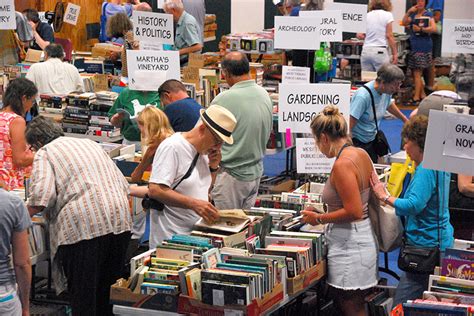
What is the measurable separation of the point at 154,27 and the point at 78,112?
1331 millimetres

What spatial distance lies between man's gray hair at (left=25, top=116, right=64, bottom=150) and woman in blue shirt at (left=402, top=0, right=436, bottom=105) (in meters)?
11.2

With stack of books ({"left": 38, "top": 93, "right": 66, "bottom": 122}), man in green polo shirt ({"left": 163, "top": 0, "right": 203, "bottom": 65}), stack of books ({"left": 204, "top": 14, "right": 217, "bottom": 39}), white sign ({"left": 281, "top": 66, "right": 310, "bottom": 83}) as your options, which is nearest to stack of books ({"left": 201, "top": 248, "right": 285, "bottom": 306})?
white sign ({"left": 281, "top": 66, "right": 310, "bottom": 83})

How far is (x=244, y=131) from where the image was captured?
22.6 ft

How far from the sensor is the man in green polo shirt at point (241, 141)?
6.91 m

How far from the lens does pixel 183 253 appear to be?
524 cm

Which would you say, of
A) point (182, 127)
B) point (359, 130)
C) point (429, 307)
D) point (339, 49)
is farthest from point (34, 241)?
point (339, 49)

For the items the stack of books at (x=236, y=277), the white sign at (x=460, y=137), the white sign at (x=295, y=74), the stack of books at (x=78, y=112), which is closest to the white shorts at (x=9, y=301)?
the stack of books at (x=236, y=277)

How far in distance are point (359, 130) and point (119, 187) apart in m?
3.21

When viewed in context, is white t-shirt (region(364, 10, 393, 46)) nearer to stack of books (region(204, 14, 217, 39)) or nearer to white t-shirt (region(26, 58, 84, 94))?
stack of books (region(204, 14, 217, 39))

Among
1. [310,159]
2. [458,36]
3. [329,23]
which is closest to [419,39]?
[458,36]

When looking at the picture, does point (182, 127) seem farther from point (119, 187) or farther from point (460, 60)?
point (460, 60)

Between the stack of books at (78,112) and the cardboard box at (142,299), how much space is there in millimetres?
4919

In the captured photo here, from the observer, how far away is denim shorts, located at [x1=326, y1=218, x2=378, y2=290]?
18.4 feet

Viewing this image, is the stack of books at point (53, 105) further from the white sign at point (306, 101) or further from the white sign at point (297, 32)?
the white sign at point (306, 101)
